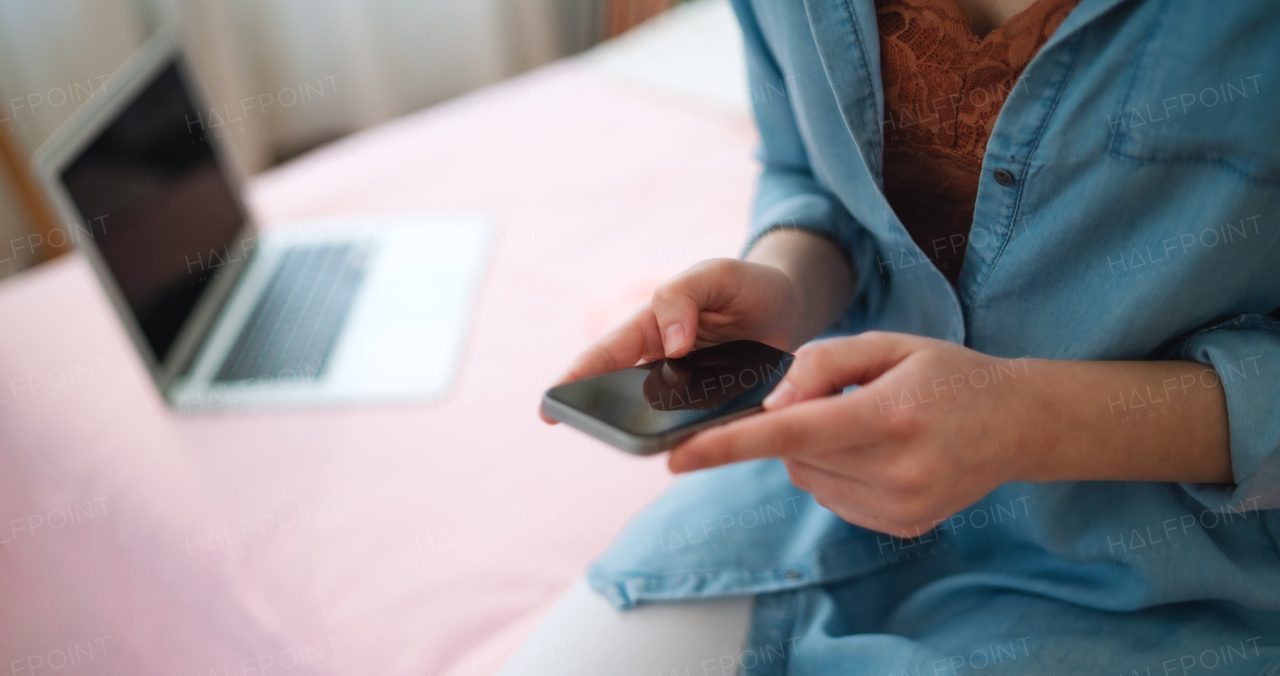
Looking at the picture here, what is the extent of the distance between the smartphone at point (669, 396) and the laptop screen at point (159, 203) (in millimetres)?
670

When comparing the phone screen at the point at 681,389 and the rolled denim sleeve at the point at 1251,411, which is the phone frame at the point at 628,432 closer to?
the phone screen at the point at 681,389

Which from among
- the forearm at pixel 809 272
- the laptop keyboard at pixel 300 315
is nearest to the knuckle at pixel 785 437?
the forearm at pixel 809 272

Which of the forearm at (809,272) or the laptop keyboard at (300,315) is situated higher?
the forearm at (809,272)

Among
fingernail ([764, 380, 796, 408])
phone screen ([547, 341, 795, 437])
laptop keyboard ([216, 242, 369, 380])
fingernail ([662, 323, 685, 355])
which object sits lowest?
laptop keyboard ([216, 242, 369, 380])

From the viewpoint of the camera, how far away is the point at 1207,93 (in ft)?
1.52

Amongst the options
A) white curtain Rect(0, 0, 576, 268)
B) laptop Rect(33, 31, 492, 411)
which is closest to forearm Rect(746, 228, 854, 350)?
laptop Rect(33, 31, 492, 411)

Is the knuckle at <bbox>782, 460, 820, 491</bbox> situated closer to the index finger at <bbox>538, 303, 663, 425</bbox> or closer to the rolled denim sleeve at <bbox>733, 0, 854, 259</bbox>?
the index finger at <bbox>538, 303, 663, 425</bbox>

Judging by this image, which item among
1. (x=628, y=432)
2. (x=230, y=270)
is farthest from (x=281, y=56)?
(x=628, y=432)

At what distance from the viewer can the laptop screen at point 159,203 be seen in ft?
3.00

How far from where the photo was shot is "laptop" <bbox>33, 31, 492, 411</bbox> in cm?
93

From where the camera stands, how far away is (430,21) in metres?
2.47

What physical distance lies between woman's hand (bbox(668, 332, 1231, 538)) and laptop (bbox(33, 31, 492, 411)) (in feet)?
2.06

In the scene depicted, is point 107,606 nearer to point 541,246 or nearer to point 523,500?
point 523,500

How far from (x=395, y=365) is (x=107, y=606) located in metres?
0.39
